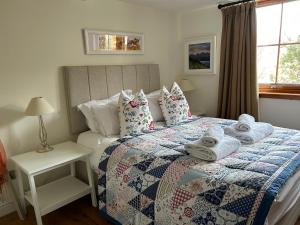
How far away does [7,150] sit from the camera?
2182 millimetres

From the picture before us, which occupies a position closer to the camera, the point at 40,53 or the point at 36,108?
the point at 36,108

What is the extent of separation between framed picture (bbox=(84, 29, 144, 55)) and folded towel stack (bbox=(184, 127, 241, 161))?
5.38 feet

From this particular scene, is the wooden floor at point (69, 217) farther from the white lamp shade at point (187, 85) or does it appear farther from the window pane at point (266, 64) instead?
the white lamp shade at point (187, 85)

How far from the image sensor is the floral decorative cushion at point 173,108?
2629mm

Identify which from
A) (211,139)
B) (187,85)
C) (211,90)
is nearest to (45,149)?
(211,139)

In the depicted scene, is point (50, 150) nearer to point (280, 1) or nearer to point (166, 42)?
point (166, 42)

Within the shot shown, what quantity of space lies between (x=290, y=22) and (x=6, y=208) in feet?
12.3

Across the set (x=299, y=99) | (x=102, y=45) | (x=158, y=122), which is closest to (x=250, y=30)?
(x=299, y=99)

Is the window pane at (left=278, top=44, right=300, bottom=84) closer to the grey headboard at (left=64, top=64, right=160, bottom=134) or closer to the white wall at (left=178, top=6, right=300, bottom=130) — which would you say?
the white wall at (left=178, top=6, right=300, bottom=130)

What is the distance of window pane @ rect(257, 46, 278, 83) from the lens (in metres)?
3.00

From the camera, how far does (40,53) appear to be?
2.29 m

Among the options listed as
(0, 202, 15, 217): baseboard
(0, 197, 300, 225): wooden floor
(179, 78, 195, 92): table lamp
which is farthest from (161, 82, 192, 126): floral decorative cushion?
(0, 202, 15, 217): baseboard

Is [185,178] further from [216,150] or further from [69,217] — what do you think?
[69,217]

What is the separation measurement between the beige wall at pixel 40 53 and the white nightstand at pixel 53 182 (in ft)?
0.91
